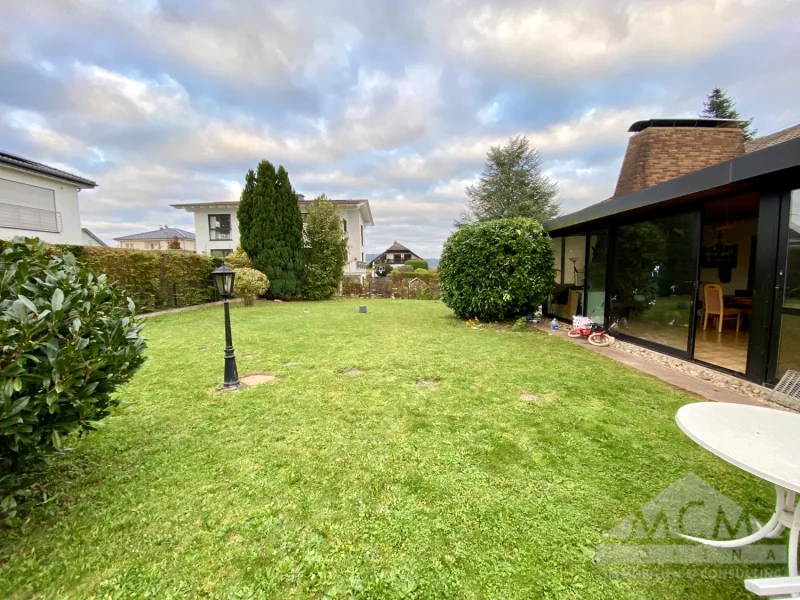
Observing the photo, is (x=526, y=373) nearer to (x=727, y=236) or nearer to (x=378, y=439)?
(x=378, y=439)

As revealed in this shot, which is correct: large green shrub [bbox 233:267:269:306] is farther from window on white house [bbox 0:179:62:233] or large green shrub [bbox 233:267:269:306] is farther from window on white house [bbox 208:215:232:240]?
window on white house [bbox 208:215:232:240]

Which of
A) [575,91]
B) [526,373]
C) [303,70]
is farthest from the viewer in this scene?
[575,91]

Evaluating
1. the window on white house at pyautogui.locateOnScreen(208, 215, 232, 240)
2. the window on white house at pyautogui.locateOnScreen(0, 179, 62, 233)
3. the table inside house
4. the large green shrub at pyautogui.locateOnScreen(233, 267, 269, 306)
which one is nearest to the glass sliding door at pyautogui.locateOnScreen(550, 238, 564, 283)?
the table inside house

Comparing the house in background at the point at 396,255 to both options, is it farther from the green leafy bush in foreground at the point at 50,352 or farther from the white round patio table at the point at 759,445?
the white round patio table at the point at 759,445

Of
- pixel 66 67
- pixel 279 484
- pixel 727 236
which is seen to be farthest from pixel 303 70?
pixel 727 236

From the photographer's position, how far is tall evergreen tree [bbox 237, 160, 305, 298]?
14.1m

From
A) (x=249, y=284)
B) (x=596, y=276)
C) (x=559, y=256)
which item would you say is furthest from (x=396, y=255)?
(x=596, y=276)

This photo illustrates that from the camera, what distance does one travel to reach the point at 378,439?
268 centimetres

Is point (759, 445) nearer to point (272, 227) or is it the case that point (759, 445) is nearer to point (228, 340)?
point (228, 340)

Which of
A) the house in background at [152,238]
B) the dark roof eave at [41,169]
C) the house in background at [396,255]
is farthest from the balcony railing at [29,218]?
the house in background at [396,255]

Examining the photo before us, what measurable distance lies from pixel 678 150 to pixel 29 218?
67.2ft

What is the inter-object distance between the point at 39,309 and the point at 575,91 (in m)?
12.3

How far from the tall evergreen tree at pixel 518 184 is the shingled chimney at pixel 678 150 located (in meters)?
11.5

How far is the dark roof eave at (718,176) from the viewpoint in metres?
Answer: 3.15
